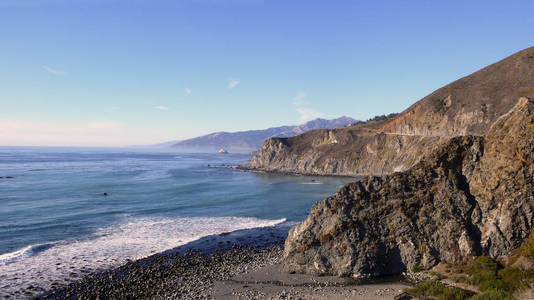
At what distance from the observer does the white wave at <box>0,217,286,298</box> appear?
26.7 meters

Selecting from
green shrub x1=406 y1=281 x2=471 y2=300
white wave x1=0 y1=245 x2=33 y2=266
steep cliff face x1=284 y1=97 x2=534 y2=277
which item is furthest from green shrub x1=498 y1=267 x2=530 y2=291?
white wave x1=0 y1=245 x2=33 y2=266

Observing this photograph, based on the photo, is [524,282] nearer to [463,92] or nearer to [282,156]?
[463,92]

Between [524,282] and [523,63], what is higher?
[523,63]

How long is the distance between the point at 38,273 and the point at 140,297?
38.3ft

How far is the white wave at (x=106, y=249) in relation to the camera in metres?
26.7

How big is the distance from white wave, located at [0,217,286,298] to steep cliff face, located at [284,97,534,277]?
1711 centimetres

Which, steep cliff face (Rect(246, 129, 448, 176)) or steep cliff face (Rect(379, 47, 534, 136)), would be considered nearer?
steep cliff face (Rect(379, 47, 534, 136))

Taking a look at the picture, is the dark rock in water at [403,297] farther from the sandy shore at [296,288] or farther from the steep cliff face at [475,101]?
the steep cliff face at [475,101]

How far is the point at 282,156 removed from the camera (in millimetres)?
141375

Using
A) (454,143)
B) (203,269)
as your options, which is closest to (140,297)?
(203,269)

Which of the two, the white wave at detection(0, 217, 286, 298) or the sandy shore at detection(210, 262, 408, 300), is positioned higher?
the sandy shore at detection(210, 262, 408, 300)

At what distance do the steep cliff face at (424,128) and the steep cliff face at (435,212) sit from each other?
50784 millimetres

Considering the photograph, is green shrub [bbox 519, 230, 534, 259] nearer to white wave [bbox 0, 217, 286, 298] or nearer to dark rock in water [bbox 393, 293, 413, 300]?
dark rock in water [bbox 393, 293, 413, 300]

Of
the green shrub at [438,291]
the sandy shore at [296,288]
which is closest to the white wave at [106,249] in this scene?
the sandy shore at [296,288]
